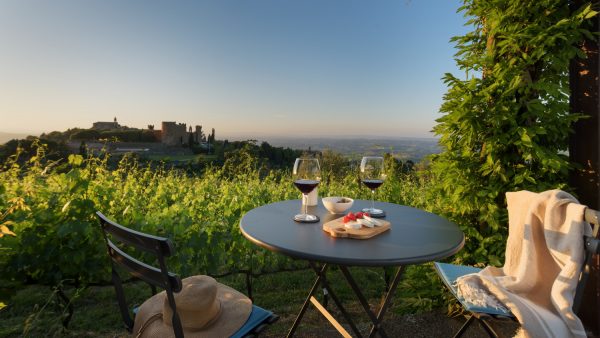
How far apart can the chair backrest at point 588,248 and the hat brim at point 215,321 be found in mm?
1380

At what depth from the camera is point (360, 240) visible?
1357 mm

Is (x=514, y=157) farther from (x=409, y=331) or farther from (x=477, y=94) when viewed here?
(x=409, y=331)

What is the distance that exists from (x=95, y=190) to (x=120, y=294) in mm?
1694

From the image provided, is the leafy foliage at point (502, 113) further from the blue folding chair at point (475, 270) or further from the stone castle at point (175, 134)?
the stone castle at point (175, 134)

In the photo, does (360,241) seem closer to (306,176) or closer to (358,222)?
(358,222)

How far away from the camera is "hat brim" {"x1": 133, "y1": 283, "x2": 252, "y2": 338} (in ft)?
4.25

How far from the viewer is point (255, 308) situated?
1.48 metres

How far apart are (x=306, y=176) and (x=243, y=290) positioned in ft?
6.85

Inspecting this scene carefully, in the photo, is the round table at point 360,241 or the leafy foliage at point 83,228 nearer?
the round table at point 360,241

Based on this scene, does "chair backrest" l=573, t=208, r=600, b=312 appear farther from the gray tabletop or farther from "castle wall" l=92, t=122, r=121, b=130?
"castle wall" l=92, t=122, r=121, b=130

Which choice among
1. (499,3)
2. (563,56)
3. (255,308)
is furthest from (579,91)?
(255,308)

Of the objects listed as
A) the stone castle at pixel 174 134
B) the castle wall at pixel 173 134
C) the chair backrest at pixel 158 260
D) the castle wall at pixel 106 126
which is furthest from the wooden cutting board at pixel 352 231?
the castle wall at pixel 173 134

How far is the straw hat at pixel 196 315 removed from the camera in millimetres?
1300

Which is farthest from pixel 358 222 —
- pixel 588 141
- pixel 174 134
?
pixel 174 134
